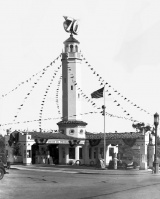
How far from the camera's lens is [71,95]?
63.1 metres

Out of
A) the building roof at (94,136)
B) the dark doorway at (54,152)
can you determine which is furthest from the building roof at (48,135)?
the dark doorway at (54,152)

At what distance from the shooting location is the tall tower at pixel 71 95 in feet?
206

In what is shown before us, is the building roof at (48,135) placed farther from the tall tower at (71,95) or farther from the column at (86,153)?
the column at (86,153)

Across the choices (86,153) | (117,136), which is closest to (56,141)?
(86,153)

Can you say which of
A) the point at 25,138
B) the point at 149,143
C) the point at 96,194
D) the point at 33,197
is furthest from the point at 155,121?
the point at 33,197

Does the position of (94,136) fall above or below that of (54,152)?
above

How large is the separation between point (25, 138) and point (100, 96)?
10129 mm

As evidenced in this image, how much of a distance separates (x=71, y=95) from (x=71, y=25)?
1036 centimetres

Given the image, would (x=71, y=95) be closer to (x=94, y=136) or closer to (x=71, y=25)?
(x=94, y=136)

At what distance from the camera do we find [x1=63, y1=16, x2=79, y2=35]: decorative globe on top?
6600 centimetres

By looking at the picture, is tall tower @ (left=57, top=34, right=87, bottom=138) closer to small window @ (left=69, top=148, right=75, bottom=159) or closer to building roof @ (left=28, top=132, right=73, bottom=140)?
building roof @ (left=28, top=132, right=73, bottom=140)

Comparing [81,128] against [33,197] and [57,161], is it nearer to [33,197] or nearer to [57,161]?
[57,161]

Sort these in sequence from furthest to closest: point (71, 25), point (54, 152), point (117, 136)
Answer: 1. point (71, 25)
2. point (54, 152)
3. point (117, 136)

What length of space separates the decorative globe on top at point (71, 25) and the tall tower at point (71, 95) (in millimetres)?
2942
